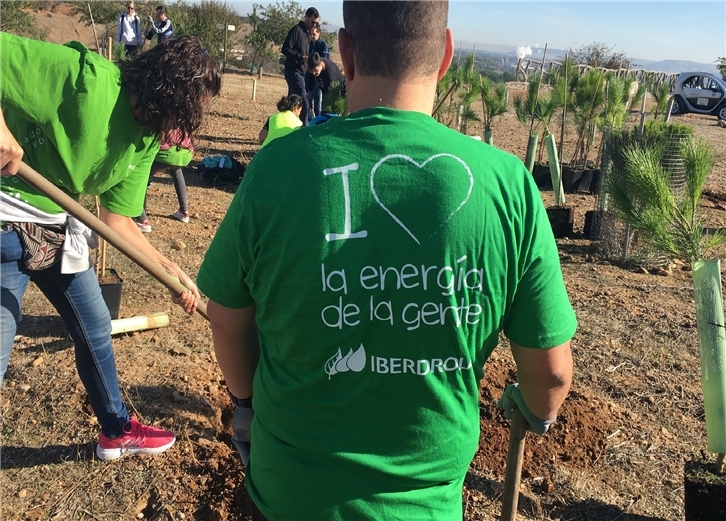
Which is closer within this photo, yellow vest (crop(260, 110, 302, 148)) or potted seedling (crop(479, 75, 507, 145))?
yellow vest (crop(260, 110, 302, 148))

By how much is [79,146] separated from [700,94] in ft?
71.3

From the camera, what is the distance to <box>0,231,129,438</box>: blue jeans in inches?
85.6

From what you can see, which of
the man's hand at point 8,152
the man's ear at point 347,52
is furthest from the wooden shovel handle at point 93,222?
the man's ear at point 347,52

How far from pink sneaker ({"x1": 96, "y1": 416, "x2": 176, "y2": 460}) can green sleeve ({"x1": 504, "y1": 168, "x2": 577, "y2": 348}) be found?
7.04 ft

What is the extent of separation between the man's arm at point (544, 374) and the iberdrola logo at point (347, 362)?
0.95 feet

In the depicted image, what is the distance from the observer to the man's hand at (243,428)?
5.32 feet

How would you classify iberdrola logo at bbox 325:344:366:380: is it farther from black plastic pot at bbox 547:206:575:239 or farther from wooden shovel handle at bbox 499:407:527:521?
black plastic pot at bbox 547:206:575:239

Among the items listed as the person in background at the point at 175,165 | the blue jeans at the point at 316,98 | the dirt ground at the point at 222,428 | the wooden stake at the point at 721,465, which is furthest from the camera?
the blue jeans at the point at 316,98

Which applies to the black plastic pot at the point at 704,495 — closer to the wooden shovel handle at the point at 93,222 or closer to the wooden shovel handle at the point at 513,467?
the wooden shovel handle at the point at 513,467

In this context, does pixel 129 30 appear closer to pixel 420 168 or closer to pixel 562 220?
pixel 562 220

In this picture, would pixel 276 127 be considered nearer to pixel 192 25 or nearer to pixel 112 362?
pixel 112 362

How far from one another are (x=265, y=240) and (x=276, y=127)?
16.9 ft

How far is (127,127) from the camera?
7.22ft

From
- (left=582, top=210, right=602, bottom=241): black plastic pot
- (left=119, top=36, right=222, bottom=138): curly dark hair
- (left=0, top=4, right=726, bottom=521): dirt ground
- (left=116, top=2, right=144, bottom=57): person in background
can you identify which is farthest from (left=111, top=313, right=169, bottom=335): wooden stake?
(left=116, top=2, right=144, bottom=57): person in background
